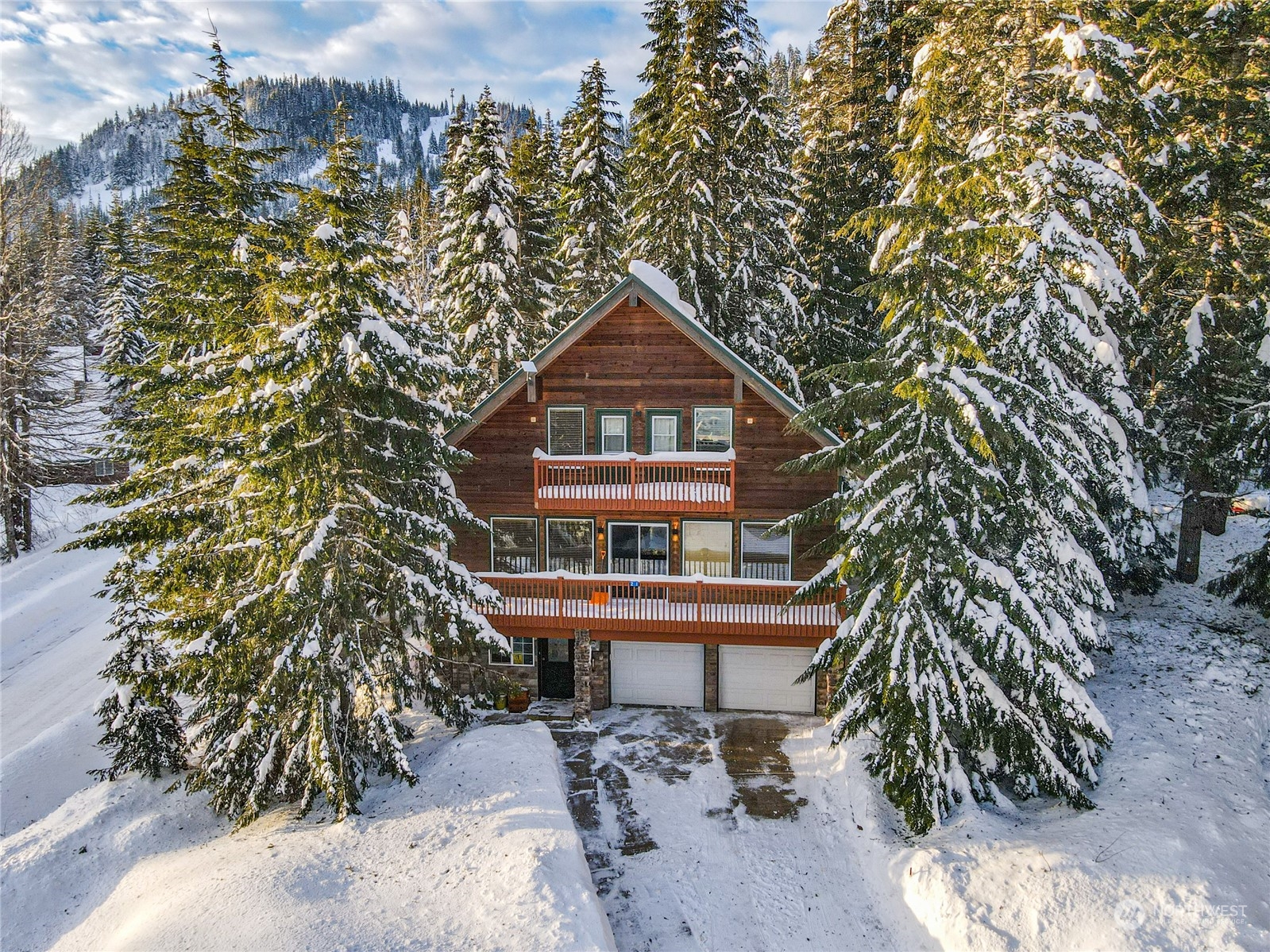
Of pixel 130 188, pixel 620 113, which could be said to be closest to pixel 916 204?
pixel 620 113

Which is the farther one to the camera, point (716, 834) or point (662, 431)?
point (662, 431)

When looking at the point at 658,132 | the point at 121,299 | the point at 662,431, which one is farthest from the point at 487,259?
the point at 121,299

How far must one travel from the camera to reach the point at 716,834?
12477 mm

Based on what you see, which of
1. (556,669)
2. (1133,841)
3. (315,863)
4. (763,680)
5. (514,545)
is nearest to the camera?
(1133,841)

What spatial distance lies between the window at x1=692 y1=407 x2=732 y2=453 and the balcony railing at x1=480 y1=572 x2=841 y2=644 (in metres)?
3.52

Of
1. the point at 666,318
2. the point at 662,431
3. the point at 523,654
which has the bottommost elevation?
the point at 523,654

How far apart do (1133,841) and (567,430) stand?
14.1m

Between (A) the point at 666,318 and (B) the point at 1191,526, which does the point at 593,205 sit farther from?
(B) the point at 1191,526

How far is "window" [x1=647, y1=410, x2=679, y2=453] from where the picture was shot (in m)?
17.1

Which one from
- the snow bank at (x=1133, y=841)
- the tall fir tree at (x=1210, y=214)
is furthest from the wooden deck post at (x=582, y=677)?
the tall fir tree at (x=1210, y=214)

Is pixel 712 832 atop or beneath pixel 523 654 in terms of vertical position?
beneath

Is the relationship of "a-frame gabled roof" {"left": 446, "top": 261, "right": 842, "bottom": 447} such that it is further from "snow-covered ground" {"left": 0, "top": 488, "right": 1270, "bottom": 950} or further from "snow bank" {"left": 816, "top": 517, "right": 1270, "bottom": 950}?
"snow bank" {"left": 816, "top": 517, "right": 1270, "bottom": 950}

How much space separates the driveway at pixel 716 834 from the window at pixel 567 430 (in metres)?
7.21

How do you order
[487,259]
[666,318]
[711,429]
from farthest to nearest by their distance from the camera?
[487,259] → [711,429] → [666,318]
